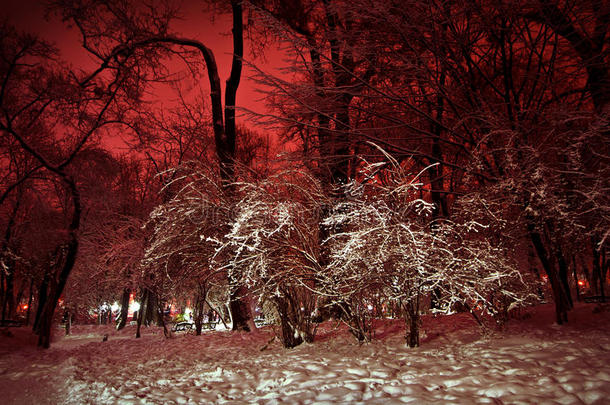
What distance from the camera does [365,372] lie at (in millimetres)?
4242

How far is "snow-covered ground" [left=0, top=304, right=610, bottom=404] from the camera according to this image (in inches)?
134

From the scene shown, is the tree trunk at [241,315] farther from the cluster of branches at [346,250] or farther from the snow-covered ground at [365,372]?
the cluster of branches at [346,250]

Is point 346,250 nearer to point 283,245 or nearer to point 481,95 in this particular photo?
point 283,245

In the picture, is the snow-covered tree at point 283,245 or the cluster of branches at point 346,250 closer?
the cluster of branches at point 346,250

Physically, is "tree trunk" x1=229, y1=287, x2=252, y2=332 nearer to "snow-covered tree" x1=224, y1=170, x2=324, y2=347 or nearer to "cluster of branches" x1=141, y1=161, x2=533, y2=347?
"cluster of branches" x1=141, y1=161, x2=533, y2=347

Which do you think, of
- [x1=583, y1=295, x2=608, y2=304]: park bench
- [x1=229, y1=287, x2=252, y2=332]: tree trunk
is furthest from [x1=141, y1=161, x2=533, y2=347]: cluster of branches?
[x1=583, y1=295, x2=608, y2=304]: park bench

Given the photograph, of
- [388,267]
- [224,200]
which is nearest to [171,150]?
[224,200]

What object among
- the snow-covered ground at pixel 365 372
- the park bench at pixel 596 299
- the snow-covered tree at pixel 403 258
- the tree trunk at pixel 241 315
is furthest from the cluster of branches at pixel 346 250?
the park bench at pixel 596 299

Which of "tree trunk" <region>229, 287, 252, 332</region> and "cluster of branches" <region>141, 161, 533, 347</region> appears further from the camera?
"tree trunk" <region>229, 287, 252, 332</region>

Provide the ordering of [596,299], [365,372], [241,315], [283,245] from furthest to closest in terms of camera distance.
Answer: [596,299] < [241,315] < [283,245] < [365,372]

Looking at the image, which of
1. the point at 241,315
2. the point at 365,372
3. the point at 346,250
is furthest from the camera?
the point at 241,315

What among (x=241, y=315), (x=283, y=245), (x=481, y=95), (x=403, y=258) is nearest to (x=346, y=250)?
(x=403, y=258)

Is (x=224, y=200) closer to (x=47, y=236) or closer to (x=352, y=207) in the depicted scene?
(x=352, y=207)

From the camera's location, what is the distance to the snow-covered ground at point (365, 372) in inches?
134
